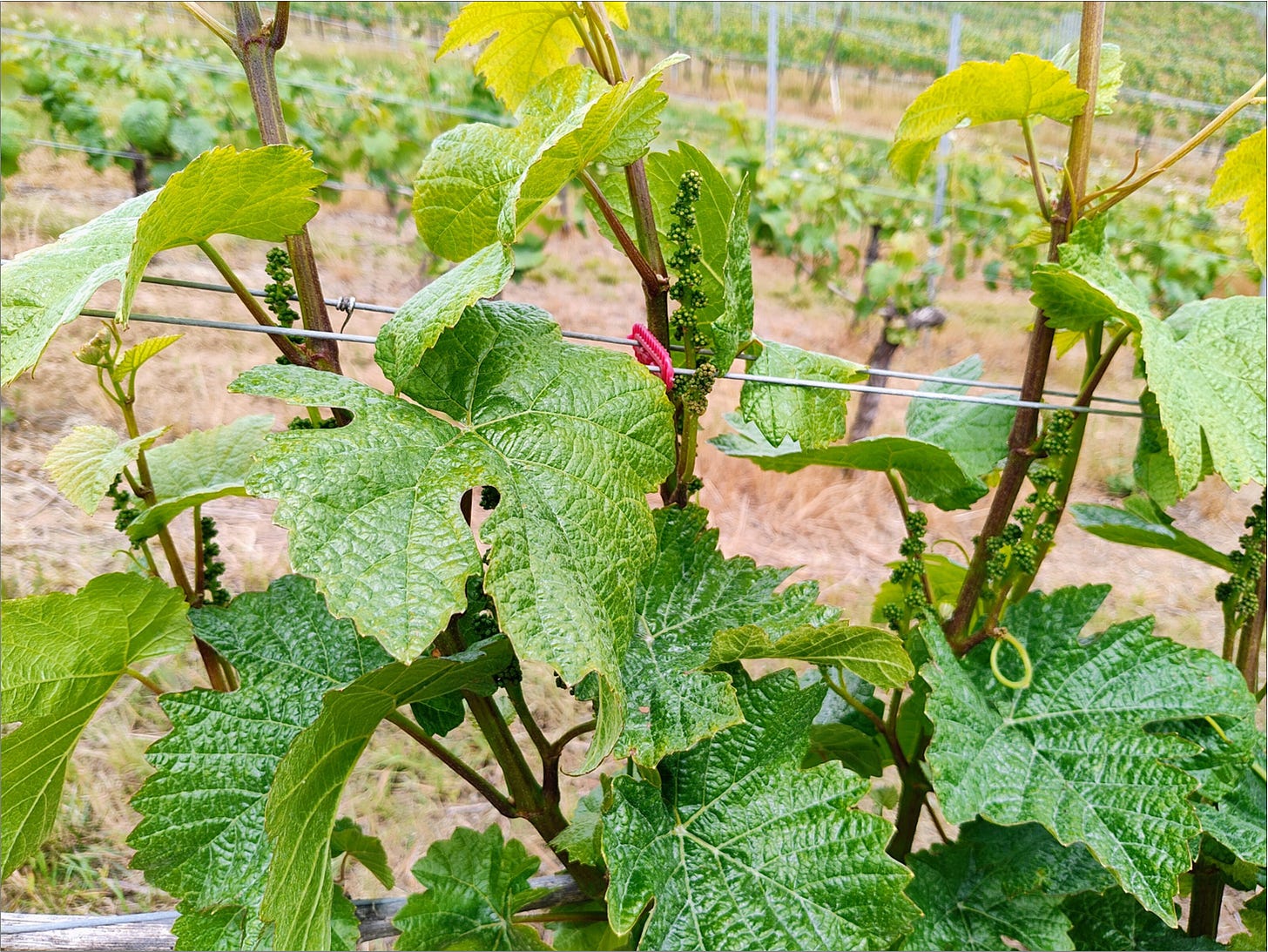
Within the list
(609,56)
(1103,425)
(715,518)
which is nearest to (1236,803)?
(609,56)

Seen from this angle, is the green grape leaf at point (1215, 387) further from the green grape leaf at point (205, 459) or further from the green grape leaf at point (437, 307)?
the green grape leaf at point (205, 459)

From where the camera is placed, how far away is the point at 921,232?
5785mm

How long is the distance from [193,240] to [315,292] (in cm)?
12

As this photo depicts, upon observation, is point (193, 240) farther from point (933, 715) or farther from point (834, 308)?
point (834, 308)

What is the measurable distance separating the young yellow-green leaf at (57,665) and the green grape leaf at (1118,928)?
121 centimetres

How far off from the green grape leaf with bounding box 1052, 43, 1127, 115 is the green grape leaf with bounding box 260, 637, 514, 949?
879mm

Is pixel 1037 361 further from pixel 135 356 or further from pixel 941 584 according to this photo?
pixel 135 356

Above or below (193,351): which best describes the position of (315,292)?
above

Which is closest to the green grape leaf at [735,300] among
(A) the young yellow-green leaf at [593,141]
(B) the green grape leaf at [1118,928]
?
(A) the young yellow-green leaf at [593,141]

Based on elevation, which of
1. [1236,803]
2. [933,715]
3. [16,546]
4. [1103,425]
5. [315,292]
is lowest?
[1103,425]

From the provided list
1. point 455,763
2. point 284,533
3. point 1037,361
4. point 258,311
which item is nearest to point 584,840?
point 455,763

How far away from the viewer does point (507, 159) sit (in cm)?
85

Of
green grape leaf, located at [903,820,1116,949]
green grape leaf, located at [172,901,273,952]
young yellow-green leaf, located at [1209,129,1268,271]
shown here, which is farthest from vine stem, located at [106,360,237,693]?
young yellow-green leaf, located at [1209,129,1268,271]

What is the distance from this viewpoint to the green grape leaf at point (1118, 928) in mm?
1268
